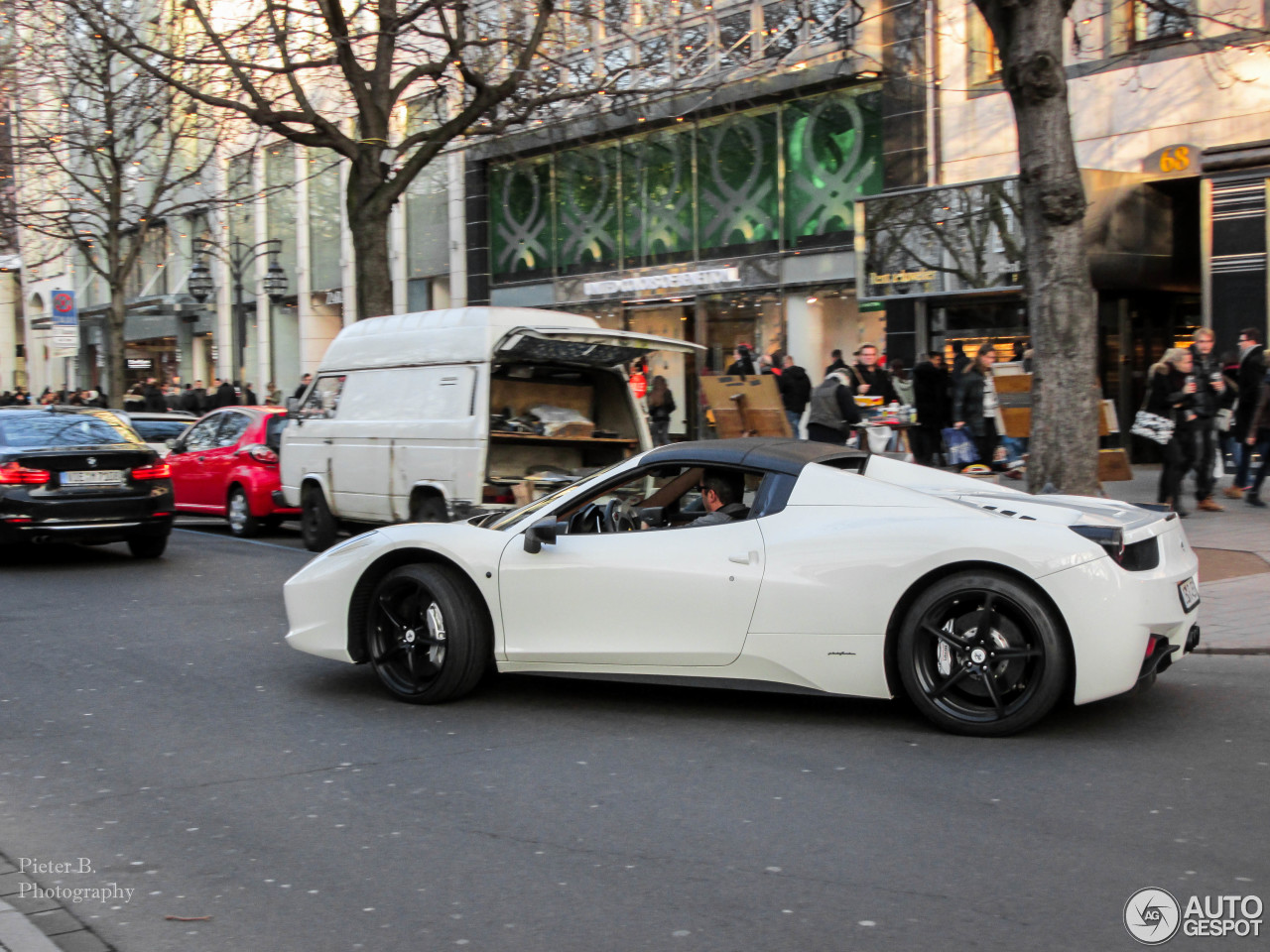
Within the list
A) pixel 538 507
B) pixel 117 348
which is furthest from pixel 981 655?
pixel 117 348

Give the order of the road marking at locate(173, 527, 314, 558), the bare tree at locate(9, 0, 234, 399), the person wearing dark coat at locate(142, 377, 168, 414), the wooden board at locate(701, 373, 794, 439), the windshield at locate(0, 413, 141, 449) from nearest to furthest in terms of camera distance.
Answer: the windshield at locate(0, 413, 141, 449), the road marking at locate(173, 527, 314, 558), the wooden board at locate(701, 373, 794, 439), the bare tree at locate(9, 0, 234, 399), the person wearing dark coat at locate(142, 377, 168, 414)

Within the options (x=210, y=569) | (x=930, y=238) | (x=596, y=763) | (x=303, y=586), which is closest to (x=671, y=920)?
(x=596, y=763)

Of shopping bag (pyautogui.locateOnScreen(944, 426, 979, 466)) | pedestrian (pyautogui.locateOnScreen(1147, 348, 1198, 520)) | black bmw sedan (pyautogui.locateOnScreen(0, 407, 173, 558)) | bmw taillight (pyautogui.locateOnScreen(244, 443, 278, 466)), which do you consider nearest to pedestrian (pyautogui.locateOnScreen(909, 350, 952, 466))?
shopping bag (pyautogui.locateOnScreen(944, 426, 979, 466))

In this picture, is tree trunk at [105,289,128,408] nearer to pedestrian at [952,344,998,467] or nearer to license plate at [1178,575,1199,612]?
pedestrian at [952,344,998,467]

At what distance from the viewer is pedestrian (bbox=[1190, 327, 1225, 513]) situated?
1316cm

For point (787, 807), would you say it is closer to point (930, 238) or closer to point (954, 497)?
point (954, 497)

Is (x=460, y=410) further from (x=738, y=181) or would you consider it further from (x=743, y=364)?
(x=738, y=181)

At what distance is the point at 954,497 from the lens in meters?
6.06

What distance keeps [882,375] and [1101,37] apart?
5730 millimetres

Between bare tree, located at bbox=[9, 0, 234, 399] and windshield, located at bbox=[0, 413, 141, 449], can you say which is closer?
windshield, located at bbox=[0, 413, 141, 449]

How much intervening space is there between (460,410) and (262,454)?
15.7ft

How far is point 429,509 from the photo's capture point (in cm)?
1151

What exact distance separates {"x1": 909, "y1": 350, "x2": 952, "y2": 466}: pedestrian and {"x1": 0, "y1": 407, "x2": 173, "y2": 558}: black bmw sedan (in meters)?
9.49

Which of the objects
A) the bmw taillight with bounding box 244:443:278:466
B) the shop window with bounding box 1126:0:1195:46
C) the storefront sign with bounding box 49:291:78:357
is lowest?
the bmw taillight with bounding box 244:443:278:466
